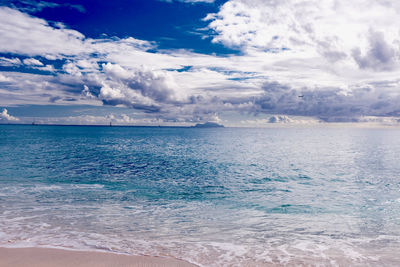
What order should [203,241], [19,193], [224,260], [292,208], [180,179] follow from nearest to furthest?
[224,260], [203,241], [292,208], [19,193], [180,179]

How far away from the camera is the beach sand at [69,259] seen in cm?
830

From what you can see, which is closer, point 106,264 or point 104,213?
point 106,264

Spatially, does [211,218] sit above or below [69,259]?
below

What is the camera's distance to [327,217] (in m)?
14.8

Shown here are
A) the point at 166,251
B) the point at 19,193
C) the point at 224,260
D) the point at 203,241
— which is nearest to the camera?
the point at 224,260

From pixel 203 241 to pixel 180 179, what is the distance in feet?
52.5

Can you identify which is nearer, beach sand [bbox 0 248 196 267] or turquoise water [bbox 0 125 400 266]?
beach sand [bbox 0 248 196 267]

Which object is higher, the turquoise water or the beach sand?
the beach sand

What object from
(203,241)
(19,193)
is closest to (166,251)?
(203,241)

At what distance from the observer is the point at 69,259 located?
8664 millimetres

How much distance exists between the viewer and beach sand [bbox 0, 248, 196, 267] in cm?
830

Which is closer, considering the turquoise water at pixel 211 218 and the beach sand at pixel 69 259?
the beach sand at pixel 69 259

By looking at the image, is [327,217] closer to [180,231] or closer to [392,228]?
[392,228]

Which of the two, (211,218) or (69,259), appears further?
(211,218)
